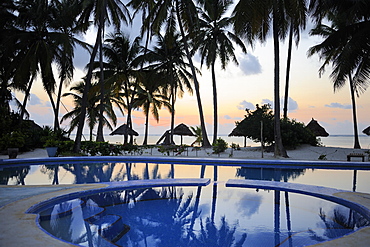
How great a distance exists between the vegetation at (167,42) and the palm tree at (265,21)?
35mm

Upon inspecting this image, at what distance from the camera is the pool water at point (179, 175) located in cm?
797

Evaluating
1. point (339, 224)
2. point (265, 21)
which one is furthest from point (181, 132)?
point (339, 224)

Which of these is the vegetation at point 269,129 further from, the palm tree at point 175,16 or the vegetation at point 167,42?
the palm tree at point 175,16

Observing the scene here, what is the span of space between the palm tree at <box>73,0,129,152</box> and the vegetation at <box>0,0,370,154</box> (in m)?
0.05

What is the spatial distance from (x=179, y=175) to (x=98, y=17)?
33.4 feet

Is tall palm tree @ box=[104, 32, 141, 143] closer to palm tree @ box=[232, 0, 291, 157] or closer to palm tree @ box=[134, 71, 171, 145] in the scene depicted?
palm tree @ box=[134, 71, 171, 145]

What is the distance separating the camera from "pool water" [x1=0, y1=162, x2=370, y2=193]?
26.2 ft

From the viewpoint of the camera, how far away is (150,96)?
23.8 meters

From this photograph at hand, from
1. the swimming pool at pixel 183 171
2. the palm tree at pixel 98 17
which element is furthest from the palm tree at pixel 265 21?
the palm tree at pixel 98 17

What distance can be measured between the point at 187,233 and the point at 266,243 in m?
1.03

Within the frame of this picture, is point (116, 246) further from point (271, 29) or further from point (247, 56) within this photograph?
point (247, 56)

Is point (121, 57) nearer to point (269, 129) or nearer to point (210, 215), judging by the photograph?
point (269, 129)

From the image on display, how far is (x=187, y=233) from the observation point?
13.9 feet

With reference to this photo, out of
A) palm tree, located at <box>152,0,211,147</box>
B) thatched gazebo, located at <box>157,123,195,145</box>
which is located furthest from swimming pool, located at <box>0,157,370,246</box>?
thatched gazebo, located at <box>157,123,195,145</box>
